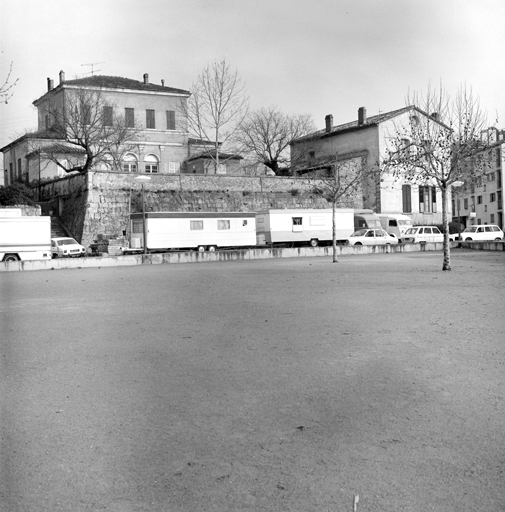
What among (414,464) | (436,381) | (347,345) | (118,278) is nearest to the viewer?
(414,464)

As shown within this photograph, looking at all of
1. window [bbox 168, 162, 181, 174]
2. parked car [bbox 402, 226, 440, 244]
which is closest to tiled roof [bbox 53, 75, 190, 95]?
window [bbox 168, 162, 181, 174]

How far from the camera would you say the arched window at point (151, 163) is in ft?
208

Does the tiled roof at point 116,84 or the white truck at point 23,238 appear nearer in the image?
the white truck at point 23,238

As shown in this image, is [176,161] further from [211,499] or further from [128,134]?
[211,499]

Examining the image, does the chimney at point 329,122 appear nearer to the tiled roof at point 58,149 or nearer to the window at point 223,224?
the tiled roof at point 58,149

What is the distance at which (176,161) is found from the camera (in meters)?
65.4

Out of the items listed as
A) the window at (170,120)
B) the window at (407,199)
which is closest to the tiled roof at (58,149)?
the window at (170,120)

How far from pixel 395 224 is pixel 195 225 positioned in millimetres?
18297

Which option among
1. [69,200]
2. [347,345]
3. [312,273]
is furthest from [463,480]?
[69,200]

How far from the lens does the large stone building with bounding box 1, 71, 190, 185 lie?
189 ft

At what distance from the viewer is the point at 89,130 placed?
172 ft

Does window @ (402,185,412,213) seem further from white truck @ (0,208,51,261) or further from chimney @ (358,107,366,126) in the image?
white truck @ (0,208,51,261)

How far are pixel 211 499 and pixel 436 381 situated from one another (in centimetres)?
338

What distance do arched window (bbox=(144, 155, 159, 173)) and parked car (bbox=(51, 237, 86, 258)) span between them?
75.0ft
